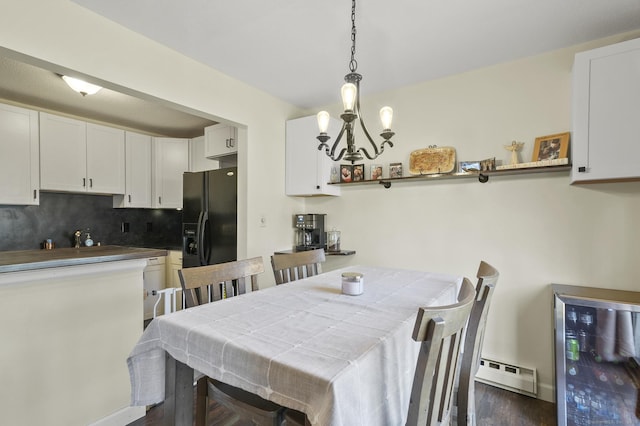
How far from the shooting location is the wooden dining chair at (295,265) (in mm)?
1968

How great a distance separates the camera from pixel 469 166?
2492 millimetres

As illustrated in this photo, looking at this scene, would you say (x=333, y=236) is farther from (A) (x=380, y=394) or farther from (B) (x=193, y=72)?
(A) (x=380, y=394)

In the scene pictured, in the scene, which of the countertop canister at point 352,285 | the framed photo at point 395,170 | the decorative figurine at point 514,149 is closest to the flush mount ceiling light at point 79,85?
the countertop canister at point 352,285

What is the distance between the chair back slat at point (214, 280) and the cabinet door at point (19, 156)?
270cm

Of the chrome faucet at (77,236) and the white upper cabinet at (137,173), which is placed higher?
the white upper cabinet at (137,173)

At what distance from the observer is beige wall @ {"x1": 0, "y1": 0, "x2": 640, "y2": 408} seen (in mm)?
1945

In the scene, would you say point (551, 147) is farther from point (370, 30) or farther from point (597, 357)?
point (370, 30)

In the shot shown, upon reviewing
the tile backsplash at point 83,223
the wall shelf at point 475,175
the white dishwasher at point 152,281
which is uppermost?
the wall shelf at point 475,175

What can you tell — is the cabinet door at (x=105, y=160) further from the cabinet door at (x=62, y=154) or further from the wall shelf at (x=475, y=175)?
the wall shelf at (x=475, y=175)

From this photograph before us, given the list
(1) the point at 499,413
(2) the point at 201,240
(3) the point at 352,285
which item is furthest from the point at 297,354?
A: (2) the point at 201,240

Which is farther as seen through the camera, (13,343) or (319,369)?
(13,343)

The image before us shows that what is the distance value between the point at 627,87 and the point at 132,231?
16.7ft

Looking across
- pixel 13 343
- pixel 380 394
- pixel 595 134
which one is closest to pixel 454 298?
pixel 380 394

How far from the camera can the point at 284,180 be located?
3.34 meters
